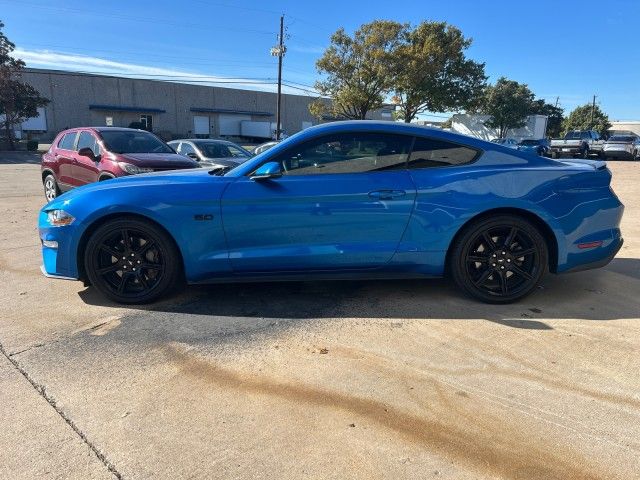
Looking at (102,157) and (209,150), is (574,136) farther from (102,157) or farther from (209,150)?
(102,157)

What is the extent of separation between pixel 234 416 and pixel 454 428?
3.77 feet

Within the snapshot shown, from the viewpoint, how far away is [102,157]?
845 centimetres

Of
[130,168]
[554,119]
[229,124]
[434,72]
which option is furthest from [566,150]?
[554,119]

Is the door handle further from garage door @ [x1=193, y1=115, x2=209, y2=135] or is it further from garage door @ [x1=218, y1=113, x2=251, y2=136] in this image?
garage door @ [x1=218, y1=113, x2=251, y2=136]

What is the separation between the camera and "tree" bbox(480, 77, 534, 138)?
51.4 m

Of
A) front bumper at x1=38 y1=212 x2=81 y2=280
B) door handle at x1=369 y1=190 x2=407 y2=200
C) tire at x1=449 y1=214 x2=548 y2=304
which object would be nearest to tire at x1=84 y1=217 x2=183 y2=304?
front bumper at x1=38 y1=212 x2=81 y2=280

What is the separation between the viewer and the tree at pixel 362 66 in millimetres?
34281

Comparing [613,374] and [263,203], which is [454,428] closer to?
[613,374]

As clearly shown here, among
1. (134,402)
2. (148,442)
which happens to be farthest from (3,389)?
(148,442)

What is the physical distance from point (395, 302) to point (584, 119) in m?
82.8

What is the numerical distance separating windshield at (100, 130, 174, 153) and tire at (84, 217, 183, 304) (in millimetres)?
5240

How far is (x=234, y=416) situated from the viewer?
2533 millimetres

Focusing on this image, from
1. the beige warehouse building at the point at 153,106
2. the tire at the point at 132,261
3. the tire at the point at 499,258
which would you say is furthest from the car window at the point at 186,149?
the beige warehouse building at the point at 153,106

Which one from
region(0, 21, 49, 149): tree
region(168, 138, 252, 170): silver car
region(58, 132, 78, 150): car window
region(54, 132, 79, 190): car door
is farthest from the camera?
region(0, 21, 49, 149): tree
